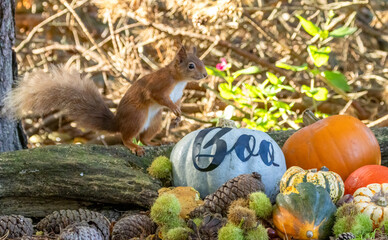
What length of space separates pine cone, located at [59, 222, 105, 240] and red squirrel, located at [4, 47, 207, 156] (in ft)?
3.52

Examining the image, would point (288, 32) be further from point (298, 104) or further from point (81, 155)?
point (81, 155)

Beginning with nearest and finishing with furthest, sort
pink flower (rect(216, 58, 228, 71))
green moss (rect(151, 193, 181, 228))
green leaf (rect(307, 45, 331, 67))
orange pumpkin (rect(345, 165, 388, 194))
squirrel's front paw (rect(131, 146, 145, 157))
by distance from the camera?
green moss (rect(151, 193, 181, 228))
orange pumpkin (rect(345, 165, 388, 194))
squirrel's front paw (rect(131, 146, 145, 157))
green leaf (rect(307, 45, 331, 67))
pink flower (rect(216, 58, 228, 71))

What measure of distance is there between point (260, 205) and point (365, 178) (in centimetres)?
78

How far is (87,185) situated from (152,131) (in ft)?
3.02

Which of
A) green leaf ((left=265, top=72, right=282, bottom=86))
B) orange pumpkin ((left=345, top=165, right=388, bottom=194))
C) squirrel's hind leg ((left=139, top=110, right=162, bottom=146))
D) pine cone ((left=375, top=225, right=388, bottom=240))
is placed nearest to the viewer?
pine cone ((left=375, top=225, right=388, bottom=240))

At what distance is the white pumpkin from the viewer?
Answer: 280 centimetres

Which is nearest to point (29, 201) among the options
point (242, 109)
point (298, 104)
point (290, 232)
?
point (290, 232)

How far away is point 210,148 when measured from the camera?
287cm

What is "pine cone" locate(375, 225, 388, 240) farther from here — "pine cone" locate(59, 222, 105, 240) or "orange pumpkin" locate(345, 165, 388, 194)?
"pine cone" locate(59, 222, 105, 240)

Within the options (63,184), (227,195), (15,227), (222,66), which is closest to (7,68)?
(63,184)

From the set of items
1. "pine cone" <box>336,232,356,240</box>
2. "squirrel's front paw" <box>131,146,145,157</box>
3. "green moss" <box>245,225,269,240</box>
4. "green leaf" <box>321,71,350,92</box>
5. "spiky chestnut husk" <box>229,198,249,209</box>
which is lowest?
"squirrel's front paw" <box>131,146,145,157</box>

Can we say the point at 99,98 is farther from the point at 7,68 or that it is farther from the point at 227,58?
the point at 227,58

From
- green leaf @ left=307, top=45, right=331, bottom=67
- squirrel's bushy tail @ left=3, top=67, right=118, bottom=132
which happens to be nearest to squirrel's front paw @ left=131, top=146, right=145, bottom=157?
squirrel's bushy tail @ left=3, top=67, right=118, bottom=132

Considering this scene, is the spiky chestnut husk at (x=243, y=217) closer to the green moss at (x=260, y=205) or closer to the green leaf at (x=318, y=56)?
the green moss at (x=260, y=205)
